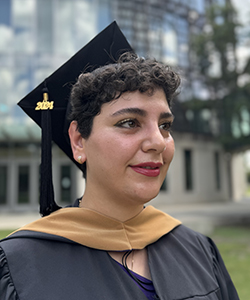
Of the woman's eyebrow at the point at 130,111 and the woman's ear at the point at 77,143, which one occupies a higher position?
the woman's eyebrow at the point at 130,111

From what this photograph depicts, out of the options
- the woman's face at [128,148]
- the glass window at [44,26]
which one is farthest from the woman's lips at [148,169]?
the glass window at [44,26]

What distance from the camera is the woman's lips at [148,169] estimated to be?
1424mm

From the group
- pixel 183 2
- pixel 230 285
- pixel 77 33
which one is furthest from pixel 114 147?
pixel 183 2

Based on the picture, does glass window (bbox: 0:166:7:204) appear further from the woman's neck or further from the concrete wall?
the woman's neck

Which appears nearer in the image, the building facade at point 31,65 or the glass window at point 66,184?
the building facade at point 31,65

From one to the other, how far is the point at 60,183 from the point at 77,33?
324 inches

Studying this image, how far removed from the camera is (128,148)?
1403 mm

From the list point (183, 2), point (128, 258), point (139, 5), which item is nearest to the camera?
point (128, 258)

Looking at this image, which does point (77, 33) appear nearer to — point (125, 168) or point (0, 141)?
point (0, 141)

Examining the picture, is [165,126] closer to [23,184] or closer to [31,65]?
[23,184]

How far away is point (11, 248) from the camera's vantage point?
1.36m

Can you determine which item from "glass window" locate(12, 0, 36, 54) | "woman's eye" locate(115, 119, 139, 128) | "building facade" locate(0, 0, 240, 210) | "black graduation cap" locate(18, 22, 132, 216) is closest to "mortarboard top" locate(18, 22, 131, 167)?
"black graduation cap" locate(18, 22, 132, 216)

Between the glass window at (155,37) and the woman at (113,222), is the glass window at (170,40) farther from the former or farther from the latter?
the woman at (113,222)

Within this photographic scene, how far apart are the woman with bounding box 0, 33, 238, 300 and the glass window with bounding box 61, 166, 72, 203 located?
607 inches
